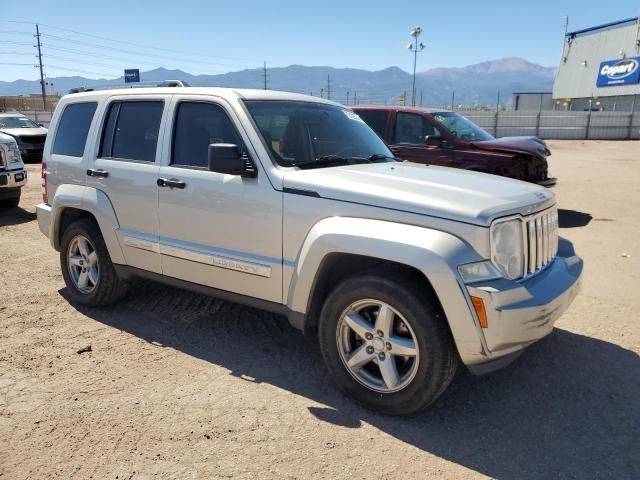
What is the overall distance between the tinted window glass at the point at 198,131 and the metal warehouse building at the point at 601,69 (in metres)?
42.3

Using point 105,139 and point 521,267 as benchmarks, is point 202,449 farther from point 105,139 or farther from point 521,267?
point 105,139

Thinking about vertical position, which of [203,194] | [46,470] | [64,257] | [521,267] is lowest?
[46,470]

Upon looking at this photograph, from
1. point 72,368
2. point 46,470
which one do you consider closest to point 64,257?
point 72,368

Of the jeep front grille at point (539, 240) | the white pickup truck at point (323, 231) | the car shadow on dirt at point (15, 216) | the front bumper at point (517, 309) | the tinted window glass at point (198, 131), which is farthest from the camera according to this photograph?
the car shadow on dirt at point (15, 216)

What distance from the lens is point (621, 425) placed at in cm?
313

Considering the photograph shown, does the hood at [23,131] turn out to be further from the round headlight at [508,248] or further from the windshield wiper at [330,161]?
the round headlight at [508,248]

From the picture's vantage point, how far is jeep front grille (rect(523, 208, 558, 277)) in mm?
3123

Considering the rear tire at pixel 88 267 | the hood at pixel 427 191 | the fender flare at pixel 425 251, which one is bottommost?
the rear tire at pixel 88 267

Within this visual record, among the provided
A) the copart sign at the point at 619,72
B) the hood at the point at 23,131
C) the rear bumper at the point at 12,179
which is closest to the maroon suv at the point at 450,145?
the rear bumper at the point at 12,179

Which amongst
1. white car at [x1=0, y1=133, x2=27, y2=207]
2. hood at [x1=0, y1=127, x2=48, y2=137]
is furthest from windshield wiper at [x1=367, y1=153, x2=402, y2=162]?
hood at [x1=0, y1=127, x2=48, y2=137]

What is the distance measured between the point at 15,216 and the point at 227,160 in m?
7.73

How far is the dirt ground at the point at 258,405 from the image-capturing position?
280cm

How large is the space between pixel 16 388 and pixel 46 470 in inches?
40.9

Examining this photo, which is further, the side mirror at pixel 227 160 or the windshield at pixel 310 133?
the windshield at pixel 310 133
